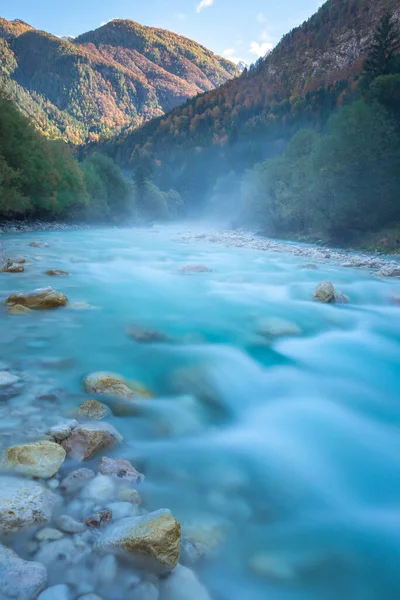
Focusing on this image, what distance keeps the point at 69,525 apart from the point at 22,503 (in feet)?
0.95

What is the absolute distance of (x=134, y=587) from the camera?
1775 mm

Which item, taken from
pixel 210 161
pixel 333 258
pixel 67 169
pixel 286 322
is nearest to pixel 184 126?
pixel 210 161

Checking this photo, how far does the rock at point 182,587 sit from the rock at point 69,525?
531 mm

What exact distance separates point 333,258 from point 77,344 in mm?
15097

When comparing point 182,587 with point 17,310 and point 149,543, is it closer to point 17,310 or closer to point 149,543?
point 149,543

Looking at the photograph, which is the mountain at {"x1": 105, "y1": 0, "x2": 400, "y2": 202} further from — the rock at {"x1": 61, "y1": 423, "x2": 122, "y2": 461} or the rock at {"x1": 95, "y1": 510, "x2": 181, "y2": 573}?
the rock at {"x1": 95, "y1": 510, "x2": 181, "y2": 573}

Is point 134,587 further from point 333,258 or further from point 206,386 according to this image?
point 333,258

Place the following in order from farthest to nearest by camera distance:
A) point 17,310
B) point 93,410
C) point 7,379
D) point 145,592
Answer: point 17,310, point 7,379, point 93,410, point 145,592

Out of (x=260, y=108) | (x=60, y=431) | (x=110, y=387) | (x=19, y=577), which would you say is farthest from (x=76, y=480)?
(x=260, y=108)

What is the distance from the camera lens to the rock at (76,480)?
91.4 inches

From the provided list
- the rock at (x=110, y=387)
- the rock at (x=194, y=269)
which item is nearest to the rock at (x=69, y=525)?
the rock at (x=110, y=387)

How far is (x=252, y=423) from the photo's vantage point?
12.2ft

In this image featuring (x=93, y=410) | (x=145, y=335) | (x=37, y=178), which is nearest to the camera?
(x=93, y=410)

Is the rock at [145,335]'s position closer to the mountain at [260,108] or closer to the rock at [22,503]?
the rock at [22,503]
